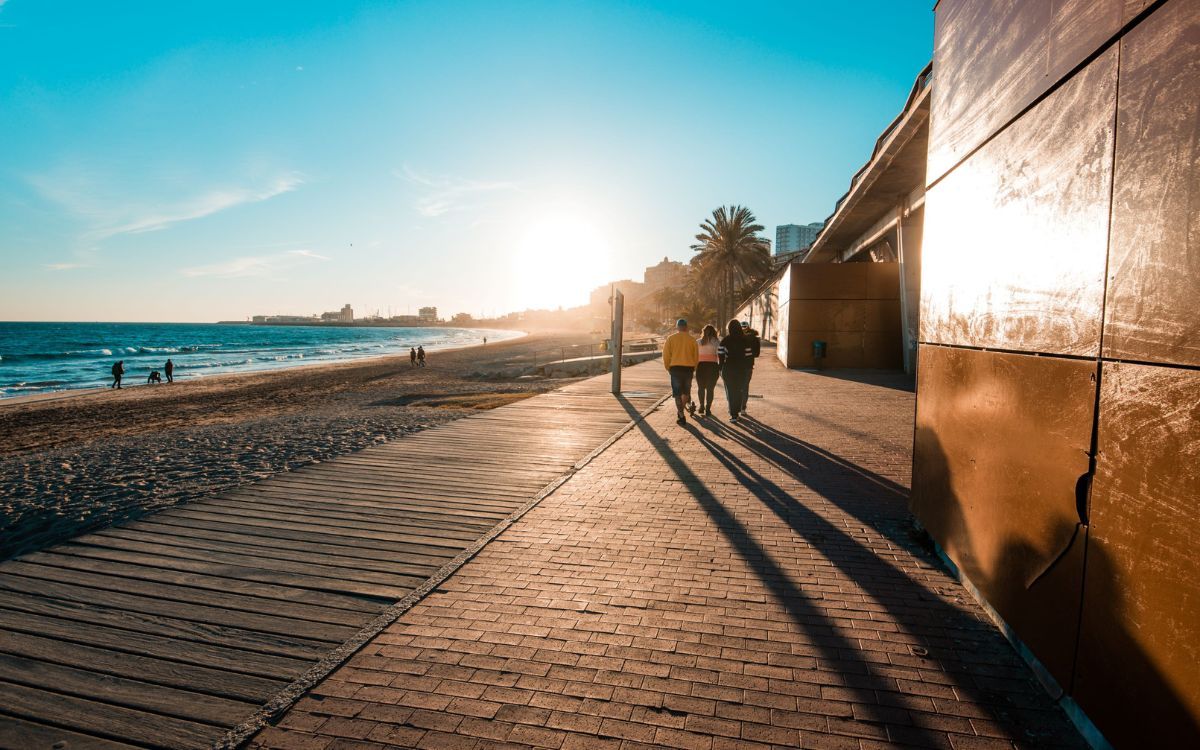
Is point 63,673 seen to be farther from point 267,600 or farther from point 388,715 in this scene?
point 388,715

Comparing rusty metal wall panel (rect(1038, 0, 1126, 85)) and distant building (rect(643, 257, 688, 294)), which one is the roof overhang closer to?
rusty metal wall panel (rect(1038, 0, 1126, 85))

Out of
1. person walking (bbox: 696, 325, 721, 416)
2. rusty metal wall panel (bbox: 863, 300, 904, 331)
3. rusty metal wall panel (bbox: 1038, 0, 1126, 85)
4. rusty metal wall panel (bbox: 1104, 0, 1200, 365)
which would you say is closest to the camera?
rusty metal wall panel (bbox: 1104, 0, 1200, 365)

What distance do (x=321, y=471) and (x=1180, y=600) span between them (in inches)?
281

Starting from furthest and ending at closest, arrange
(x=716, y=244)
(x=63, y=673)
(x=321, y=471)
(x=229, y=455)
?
(x=716, y=244) < (x=229, y=455) < (x=321, y=471) < (x=63, y=673)

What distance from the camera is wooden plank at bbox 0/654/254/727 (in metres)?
2.46

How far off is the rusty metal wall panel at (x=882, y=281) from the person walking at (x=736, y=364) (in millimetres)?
11233

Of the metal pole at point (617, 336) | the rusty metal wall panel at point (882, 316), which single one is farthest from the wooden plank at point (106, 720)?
the rusty metal wall panel at point (882, 316)

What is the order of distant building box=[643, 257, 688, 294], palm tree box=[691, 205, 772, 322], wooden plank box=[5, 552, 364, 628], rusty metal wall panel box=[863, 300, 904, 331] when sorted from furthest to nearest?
1. distant building box=[643, 257, 688, 294]
2. palm tree box=[691, 205, 772, 322]
3. rusty metal wall panel box=[863, 300, 904, 331]
4. wooden plank box=[5, 552, 364, 628]

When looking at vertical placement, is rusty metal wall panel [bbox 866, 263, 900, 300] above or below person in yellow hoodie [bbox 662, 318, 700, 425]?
above

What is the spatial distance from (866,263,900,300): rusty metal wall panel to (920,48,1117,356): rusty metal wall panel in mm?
16232

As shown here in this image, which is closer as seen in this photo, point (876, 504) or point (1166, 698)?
point (1166, 698)

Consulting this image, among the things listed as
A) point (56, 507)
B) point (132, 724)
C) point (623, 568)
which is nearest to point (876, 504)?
point (623, 568)

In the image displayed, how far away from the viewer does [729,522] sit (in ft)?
15.7

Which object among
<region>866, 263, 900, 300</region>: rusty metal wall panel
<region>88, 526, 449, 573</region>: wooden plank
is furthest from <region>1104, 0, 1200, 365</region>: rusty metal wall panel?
Result: <region>866, 263, 900, 300</region>: rusty metal wall panel
